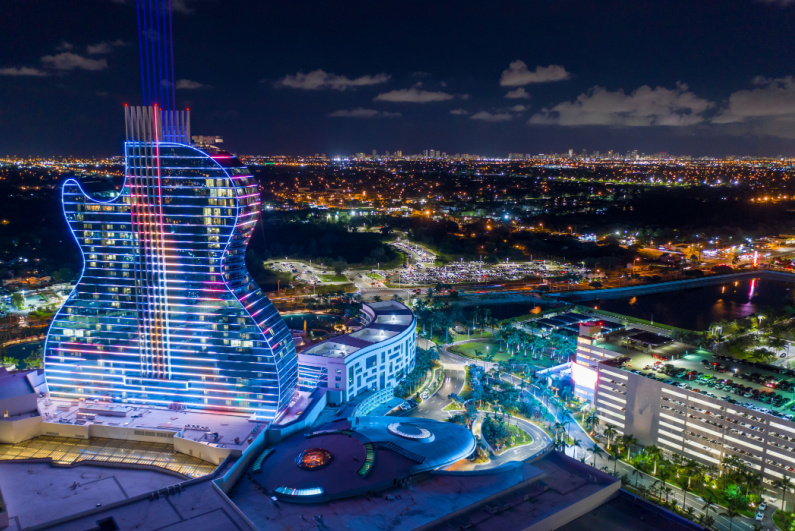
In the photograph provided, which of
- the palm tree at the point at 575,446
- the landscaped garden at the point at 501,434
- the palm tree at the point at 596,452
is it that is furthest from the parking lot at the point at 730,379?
the landscaped garden at the point at 501,434

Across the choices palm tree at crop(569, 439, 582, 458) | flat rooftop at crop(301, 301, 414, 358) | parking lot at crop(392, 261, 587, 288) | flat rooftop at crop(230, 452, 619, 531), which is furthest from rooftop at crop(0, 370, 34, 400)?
parking lot at crop(392, 261, 587, 288)

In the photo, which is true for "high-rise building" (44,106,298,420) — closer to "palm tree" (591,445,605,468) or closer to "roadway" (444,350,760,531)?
"roadway" (444,350,760,531)

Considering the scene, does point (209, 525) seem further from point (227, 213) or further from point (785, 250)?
point (785, 250)

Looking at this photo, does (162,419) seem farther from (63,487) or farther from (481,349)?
(481,349)

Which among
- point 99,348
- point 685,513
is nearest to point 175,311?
point 99,348

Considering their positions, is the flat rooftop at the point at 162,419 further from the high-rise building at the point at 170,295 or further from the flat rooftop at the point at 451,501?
the flat rooftop at the point at 451,501
